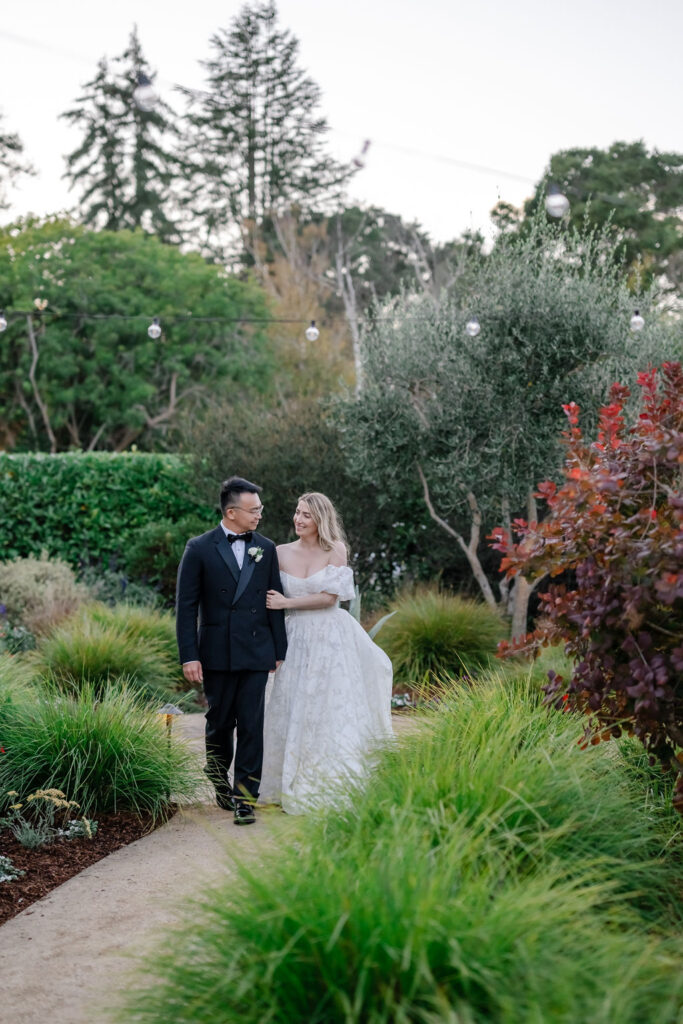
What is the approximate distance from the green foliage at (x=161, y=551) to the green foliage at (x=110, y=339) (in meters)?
10.9

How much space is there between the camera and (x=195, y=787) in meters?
5.86

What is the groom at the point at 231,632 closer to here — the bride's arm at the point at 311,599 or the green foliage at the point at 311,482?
the bride's arm at the point at 311,599

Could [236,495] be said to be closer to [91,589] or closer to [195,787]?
[195,787]

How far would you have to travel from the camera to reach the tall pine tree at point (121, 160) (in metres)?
35.9

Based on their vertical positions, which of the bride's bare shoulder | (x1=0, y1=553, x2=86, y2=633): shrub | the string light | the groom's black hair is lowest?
(x1=0, y1=553, x2=86, y2=633): shrub

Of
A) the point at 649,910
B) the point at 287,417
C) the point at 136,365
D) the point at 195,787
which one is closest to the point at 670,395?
the point at 649,910

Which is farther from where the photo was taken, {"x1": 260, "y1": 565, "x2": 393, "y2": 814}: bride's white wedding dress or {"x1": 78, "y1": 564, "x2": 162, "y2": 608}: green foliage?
{"x1": 78, "y1": 564, "x2": 162, "y2": 608}: green foliage

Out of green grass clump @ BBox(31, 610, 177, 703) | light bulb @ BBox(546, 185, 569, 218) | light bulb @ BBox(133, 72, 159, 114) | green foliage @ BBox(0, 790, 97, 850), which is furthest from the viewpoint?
light bulb @ BBox(546, 185, 569, 218)

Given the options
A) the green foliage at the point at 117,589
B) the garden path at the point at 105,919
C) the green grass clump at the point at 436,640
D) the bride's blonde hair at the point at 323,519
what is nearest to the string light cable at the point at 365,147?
the green grass clump at the point at 436,640

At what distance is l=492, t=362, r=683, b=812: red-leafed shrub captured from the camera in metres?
3.66

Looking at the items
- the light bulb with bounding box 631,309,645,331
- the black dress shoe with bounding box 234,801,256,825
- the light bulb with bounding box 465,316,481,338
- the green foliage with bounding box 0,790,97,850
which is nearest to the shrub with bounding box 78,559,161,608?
the light bulb with bounding box 465,316,481,338

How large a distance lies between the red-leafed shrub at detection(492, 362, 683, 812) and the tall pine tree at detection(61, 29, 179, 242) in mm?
33776

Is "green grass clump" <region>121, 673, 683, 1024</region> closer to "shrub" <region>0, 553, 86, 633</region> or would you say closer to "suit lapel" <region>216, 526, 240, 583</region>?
"suit lapel" <region>216, 526, 240, 583</region>

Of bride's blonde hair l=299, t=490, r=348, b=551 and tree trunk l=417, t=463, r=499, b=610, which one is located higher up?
bride's blonde hair l=299, t=490, r=348, b=551
